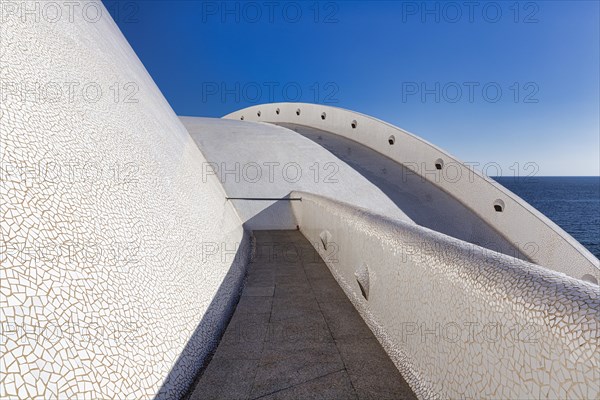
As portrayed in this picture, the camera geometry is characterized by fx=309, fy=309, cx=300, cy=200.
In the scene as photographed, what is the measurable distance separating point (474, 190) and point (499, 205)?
89 centimetres

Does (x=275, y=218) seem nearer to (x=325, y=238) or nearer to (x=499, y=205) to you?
(x=325, y=238)

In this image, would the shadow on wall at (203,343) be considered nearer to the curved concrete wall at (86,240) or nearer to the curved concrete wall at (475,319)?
the curved concrete wall at (86,240)

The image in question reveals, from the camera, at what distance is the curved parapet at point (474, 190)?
683 centimetres

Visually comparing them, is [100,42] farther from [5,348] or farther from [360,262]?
[360,262]

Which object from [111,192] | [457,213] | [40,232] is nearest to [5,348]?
[40,232]

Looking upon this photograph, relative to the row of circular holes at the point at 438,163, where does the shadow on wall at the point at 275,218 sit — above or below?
below

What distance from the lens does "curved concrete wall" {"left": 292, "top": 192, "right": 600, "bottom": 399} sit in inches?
44.4

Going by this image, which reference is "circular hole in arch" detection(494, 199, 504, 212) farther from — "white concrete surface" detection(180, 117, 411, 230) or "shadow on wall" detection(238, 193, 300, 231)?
"shadow on wall" detection(238, 193, 300, 231)

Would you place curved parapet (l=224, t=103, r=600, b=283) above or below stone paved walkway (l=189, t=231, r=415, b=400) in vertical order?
above

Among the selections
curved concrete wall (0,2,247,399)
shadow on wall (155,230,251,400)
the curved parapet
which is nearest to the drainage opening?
shadow on wall (155,230,251,400)

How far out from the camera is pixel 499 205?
27.9ft

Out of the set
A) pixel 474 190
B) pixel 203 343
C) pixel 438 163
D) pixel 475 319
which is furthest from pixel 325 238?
pixel 438 163

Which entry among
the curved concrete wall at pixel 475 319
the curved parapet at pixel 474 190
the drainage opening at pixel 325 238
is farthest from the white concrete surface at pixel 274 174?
the curved concrete wall at pixel 475 319

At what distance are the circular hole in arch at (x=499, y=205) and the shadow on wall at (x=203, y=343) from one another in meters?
7.68
